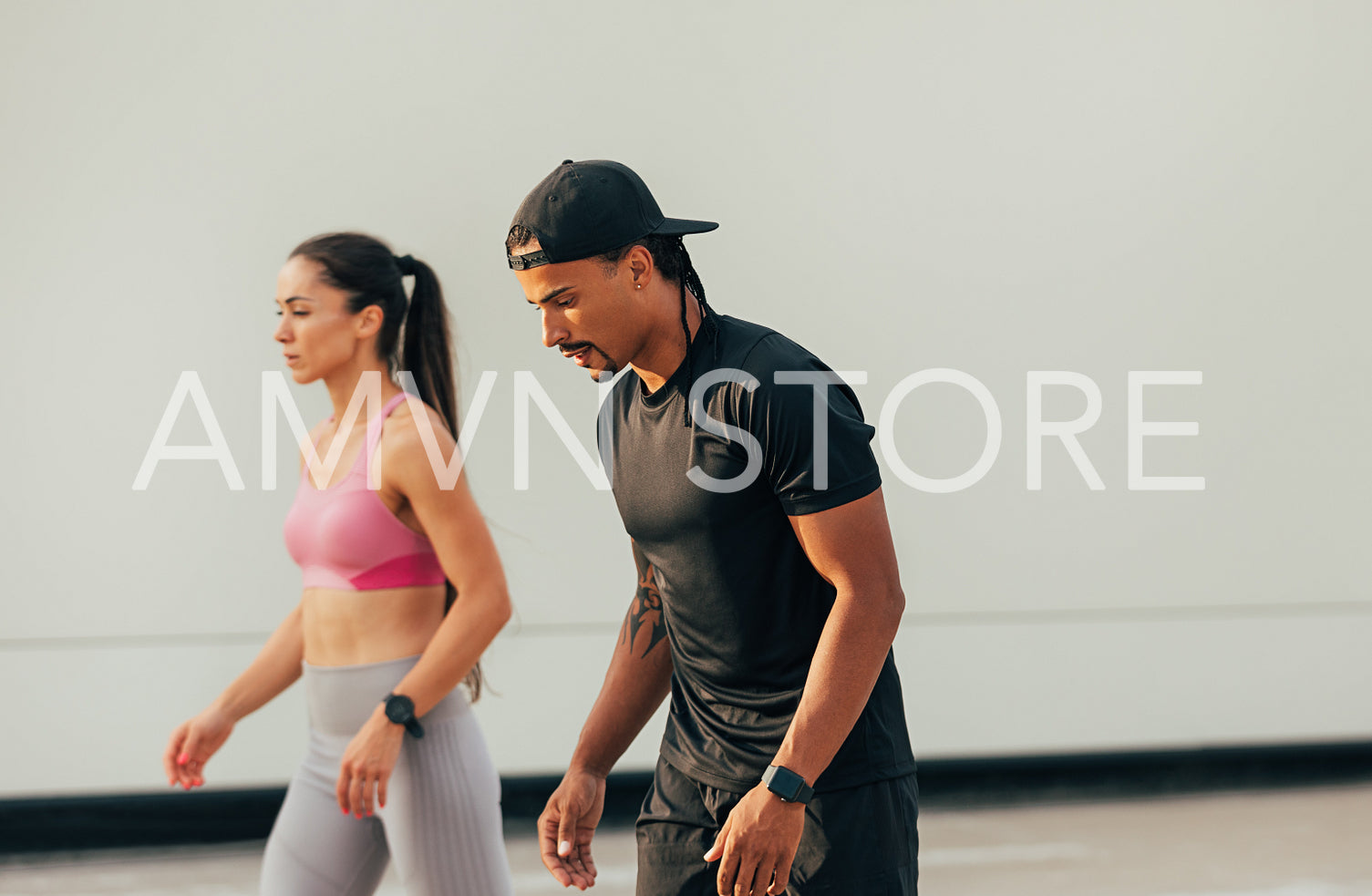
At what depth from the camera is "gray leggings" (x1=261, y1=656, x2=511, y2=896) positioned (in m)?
1.79

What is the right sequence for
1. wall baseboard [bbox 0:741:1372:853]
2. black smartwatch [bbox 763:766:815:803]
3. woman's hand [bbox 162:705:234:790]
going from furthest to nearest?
1. wall baseboard [bbox 0:741:1372:853]
2. woman's hand [bbox 162:705:234:790]
3. black smartwatch [bbox 763:766:815:803]

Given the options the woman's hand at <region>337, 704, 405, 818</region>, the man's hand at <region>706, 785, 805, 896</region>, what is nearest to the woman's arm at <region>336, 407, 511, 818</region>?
the woman's hand at <region>337, 704, 405, 818</region>

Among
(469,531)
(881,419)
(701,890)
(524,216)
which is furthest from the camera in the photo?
(881,419)

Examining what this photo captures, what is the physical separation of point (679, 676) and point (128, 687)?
300 centimetres

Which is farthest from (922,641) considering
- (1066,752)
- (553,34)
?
(553,34)

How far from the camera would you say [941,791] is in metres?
4.20

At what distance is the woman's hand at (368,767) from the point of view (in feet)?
5.65

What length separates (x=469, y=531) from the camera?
186cm

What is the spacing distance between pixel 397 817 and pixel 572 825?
1.35 ft

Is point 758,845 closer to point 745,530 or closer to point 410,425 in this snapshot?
point 745,530

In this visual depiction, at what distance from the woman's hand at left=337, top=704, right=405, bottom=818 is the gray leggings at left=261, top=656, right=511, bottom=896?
0.20ft

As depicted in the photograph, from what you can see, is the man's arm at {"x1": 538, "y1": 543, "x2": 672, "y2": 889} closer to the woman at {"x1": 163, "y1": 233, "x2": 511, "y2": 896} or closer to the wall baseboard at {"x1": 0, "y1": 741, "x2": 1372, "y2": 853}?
the woman at {"x1": 163, "y1": 233, "x2": 511, "y2": 896}

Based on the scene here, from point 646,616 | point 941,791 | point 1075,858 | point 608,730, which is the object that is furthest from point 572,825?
point 941,791

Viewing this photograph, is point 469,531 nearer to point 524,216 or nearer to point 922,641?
point 524,216
